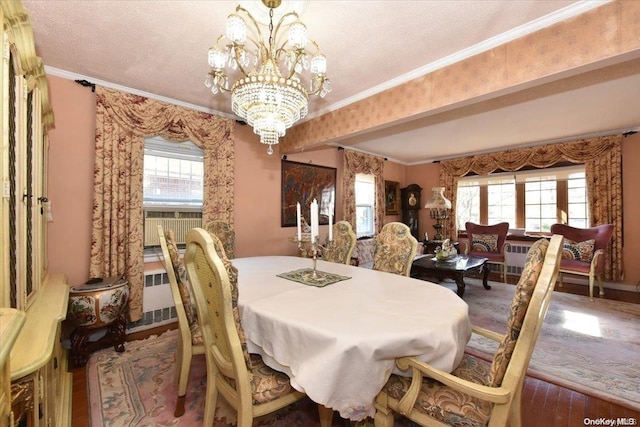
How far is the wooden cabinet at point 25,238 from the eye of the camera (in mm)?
939

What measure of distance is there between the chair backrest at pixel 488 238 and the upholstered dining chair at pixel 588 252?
0.86 meters

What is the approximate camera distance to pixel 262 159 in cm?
385

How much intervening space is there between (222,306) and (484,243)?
506cm

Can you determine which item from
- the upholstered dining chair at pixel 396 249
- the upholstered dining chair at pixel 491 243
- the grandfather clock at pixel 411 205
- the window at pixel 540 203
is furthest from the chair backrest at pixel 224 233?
the window at pixel 540 203

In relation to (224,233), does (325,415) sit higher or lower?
lower

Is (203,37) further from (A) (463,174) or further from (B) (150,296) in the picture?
(A) (463,174)

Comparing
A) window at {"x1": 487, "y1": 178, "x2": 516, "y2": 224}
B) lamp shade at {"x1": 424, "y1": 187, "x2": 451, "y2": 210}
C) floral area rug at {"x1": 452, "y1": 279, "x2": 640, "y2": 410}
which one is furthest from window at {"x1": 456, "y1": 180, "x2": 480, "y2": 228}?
floral area rug at {"x1": 452, "y1": 279, "x2": 640, "y2": 410}

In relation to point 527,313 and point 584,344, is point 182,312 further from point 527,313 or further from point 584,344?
point 584,344

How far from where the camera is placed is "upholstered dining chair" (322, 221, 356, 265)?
9.26ft

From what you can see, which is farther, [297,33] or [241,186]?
[241,186]

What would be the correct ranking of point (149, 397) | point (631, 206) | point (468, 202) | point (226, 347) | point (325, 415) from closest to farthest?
point (226, 347), point (325, 415), point (149, 397), point (631, 206), point (468, 202)

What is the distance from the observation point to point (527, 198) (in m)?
5.23

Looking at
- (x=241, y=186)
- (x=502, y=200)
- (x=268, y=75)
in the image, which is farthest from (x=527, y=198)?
(x=268, y=75)

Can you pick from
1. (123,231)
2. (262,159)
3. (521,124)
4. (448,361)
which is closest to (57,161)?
(123,231)
